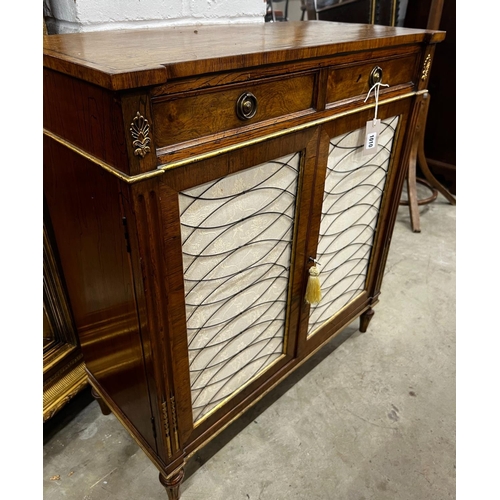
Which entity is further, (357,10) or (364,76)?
(357,10)

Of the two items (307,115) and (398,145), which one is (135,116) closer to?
(307,115)

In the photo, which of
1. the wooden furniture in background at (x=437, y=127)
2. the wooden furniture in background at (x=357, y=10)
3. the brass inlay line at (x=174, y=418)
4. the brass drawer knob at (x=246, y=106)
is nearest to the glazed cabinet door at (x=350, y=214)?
the brass drawer knob at (x=246, y=106)

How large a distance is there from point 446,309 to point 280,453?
2.96 feet

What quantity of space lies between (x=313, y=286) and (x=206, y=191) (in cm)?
41

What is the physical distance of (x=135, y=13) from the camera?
1.00m

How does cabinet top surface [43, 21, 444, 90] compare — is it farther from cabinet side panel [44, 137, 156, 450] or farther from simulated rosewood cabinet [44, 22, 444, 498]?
cabinet side panel [44, 137, 156, 450]

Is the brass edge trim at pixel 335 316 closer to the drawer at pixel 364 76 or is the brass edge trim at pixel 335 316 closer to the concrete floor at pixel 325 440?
the concrete floor at pixel 325 440

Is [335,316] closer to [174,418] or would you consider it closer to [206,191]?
[174,418]

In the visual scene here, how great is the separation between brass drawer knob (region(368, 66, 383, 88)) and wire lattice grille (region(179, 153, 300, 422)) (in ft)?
0.80

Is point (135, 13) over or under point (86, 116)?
over

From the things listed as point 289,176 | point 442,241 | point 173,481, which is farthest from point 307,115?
point 442,241

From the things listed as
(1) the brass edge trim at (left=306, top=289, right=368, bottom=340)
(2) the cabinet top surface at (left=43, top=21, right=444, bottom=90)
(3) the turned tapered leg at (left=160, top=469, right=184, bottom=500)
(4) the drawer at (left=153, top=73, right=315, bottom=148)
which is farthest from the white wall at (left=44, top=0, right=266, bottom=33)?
(3) the turned tapered leg at (left=160, top=469, right=184, bottom=500)

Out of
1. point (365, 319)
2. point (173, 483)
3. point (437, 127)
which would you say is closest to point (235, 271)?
point (173, 483)

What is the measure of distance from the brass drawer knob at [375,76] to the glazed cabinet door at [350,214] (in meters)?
0.06
